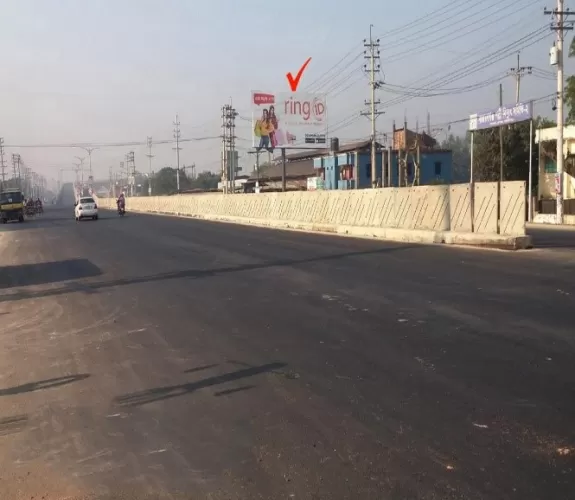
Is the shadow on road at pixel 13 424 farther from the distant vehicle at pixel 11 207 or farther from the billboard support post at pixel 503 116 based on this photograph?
the distant vehicle at pixel 11 207

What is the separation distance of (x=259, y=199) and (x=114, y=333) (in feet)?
103

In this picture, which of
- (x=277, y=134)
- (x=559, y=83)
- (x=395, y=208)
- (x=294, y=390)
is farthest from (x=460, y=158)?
(x=294, y=390)

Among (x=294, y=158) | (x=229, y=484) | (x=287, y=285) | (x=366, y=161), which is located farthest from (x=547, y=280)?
(x=294, y=158)

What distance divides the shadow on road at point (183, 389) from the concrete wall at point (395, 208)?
45.2ft

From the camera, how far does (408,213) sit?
23.8 metres

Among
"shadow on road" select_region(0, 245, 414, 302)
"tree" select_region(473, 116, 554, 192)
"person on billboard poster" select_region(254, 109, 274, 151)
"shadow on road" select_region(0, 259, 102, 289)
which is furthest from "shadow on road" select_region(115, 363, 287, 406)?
"person on billboard poster" select_region(254, 109, 274, 151)

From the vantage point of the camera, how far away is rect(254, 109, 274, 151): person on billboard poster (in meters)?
53.6

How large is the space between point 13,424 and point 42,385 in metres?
1.17

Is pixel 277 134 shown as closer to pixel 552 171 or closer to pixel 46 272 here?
pixel 552 171

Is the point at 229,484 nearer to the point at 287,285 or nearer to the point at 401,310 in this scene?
the point at 401,310

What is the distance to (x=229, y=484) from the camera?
4.32 metres

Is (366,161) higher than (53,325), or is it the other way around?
(366,161)

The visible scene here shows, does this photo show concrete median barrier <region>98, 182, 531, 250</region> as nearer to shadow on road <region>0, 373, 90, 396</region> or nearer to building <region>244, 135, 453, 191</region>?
shadow on road <region>0, 373, 90, 396</region>

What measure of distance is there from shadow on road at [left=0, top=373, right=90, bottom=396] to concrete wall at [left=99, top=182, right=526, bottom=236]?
1477cm
